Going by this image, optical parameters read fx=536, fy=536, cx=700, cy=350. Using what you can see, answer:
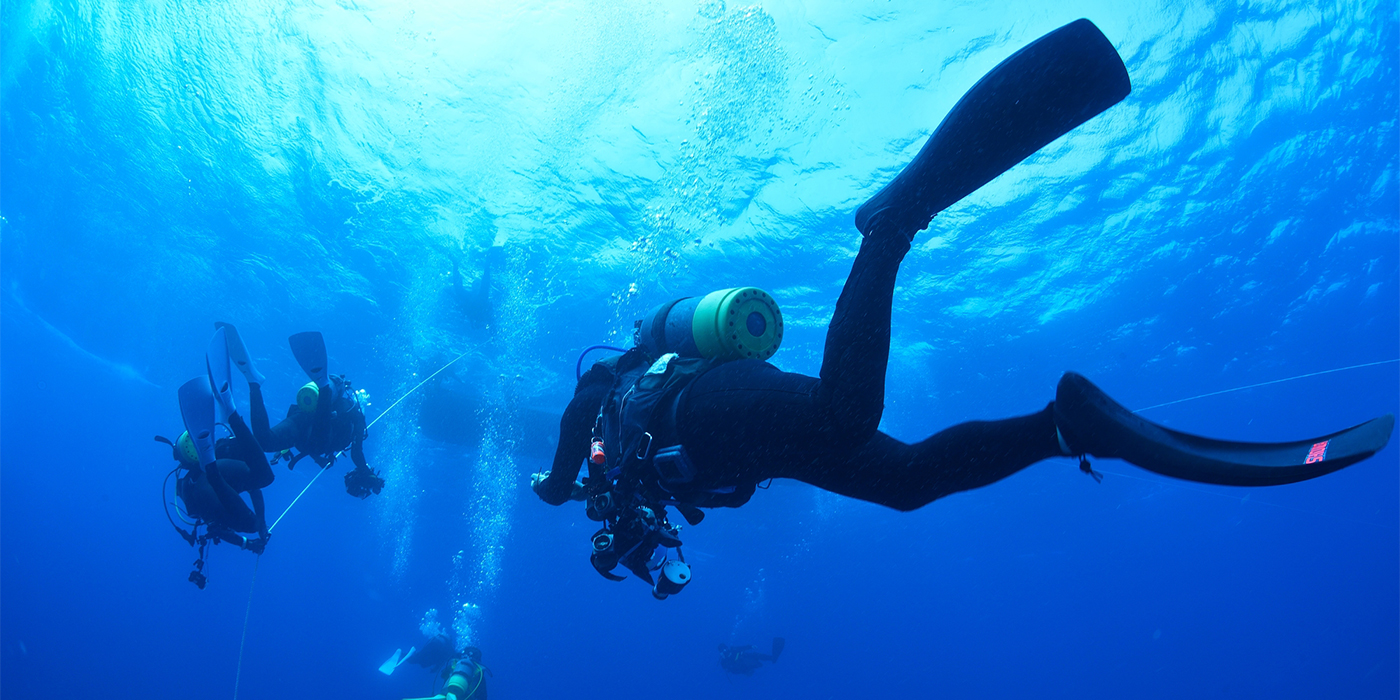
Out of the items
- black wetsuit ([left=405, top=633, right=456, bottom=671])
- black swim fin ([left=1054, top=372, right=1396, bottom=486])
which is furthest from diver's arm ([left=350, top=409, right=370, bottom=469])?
black wetsuit ([left=405, top=633, right=456, bottom=671])

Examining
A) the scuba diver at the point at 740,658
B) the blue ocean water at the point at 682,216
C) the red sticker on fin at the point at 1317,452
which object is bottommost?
the red sticker on fin at the point at 1317,452

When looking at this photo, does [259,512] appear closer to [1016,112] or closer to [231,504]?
[231,504]

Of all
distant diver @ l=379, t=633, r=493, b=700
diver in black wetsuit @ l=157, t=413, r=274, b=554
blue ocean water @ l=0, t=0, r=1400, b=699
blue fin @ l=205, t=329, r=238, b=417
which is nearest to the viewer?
diver in black wetsuit @ l=157, t=413, r=274, b=554

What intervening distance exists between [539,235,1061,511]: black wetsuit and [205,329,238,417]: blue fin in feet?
21.4

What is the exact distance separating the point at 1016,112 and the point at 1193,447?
4.38 feet

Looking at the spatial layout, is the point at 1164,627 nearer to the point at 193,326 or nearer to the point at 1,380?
the point at 193,326

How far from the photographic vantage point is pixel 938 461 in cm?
229

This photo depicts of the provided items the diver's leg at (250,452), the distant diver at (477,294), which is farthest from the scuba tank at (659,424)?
the distant diver at (477,294)

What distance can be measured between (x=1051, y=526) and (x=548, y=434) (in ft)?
129

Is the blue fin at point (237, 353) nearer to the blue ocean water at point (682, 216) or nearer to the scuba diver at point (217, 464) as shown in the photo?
the scuba diver at point (217, 464)

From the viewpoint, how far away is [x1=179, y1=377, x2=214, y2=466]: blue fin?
19.6 ft

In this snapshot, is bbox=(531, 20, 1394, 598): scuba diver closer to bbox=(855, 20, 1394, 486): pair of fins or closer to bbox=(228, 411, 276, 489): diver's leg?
bbox=(855, 20, 1394, 486): pair of fins

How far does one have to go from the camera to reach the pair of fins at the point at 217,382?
6000 millimetres

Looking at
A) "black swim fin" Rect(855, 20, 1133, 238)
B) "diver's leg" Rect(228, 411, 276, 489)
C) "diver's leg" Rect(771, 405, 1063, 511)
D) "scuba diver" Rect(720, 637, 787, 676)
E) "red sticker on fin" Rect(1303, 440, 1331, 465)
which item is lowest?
"red sticker on fin" Rect(1303, 440, 1331, 465)
